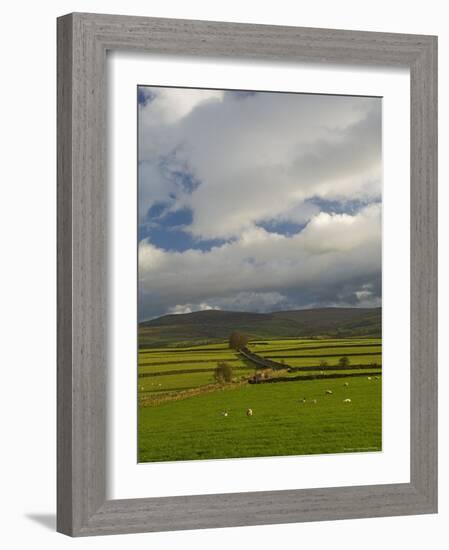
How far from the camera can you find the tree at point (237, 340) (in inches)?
327

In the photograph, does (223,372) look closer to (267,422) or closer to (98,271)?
(267,422)

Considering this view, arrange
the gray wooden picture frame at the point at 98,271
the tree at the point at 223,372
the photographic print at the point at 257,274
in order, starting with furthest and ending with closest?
1. the tree at the point at 223,372
2. the photographic print at the point at 257,274
3. the gray wooden picture frame at the point at 98,271

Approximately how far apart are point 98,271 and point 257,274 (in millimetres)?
967

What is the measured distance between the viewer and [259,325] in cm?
834

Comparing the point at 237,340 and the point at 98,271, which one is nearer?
the point at 98,271

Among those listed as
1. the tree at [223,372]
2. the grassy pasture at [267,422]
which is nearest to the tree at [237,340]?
the tree at [223,372]

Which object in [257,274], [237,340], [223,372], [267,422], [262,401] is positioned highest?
[257,274]

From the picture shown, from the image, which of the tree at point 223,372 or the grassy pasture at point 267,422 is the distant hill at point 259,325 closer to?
the tree at point 223,372

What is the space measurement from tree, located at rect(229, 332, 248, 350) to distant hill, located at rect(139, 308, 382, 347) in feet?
0.09

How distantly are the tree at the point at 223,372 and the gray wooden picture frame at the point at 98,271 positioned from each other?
2.14 ft

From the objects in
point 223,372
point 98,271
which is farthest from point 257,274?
point 98,271

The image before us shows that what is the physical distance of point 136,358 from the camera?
807 cm

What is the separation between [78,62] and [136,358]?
1646mm

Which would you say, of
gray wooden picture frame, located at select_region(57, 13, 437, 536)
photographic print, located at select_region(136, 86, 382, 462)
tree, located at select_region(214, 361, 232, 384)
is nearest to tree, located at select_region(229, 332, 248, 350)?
photographic print, located at select_region(136, 86, 382, 462)
